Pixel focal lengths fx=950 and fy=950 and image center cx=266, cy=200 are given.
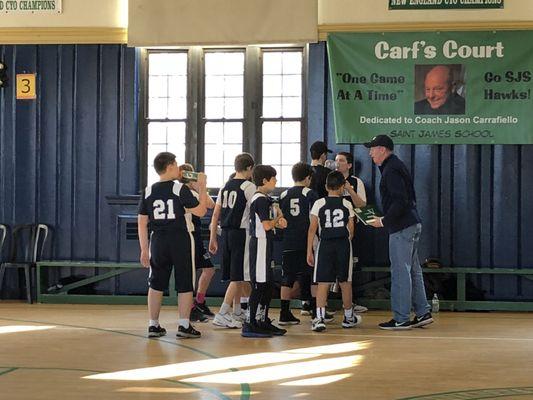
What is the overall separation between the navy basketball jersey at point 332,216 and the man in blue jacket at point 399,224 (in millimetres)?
282

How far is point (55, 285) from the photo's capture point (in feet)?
37.0

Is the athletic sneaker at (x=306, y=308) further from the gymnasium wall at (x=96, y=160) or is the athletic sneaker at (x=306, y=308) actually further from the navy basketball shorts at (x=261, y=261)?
the navy basketball shorts at (x=261, y=261)

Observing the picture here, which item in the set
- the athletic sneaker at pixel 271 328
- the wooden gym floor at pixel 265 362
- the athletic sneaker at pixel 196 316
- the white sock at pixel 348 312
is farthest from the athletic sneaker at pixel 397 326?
the athletic sneaker at pixel 196 316

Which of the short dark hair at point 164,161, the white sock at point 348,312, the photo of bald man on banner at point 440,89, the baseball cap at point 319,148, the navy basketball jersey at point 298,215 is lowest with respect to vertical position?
the white sock at point 348,312

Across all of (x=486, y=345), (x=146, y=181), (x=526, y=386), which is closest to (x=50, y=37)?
(x=146, y=181)

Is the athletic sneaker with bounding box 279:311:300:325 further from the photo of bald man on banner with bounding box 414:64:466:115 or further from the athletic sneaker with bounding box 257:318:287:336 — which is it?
the photo of bald man on banner with bounding box 414:64:466:115

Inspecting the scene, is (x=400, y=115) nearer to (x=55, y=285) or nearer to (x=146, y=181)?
(x=146, y=181)

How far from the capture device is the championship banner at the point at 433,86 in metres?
10.4

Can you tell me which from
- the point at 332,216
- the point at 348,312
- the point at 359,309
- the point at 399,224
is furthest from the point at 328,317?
the point at 399,224

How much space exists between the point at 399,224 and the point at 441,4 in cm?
315

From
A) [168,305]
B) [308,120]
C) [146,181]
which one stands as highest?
[308,120]

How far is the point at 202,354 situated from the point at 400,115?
442 centimetres

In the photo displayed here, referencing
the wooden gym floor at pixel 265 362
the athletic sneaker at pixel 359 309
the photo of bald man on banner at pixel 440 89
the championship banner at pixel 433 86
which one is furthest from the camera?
the photo of bald man on banner at pixel 440 89

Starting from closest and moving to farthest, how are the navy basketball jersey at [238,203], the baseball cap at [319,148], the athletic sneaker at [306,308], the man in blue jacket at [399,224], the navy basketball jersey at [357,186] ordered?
the man in blue jacket at [399,224] → the navy basketball jersey at [238,203] → the baseball cap at [319,148] → the navy basketball jersey at [357,186] → the athletic sneaker at [306,308]
